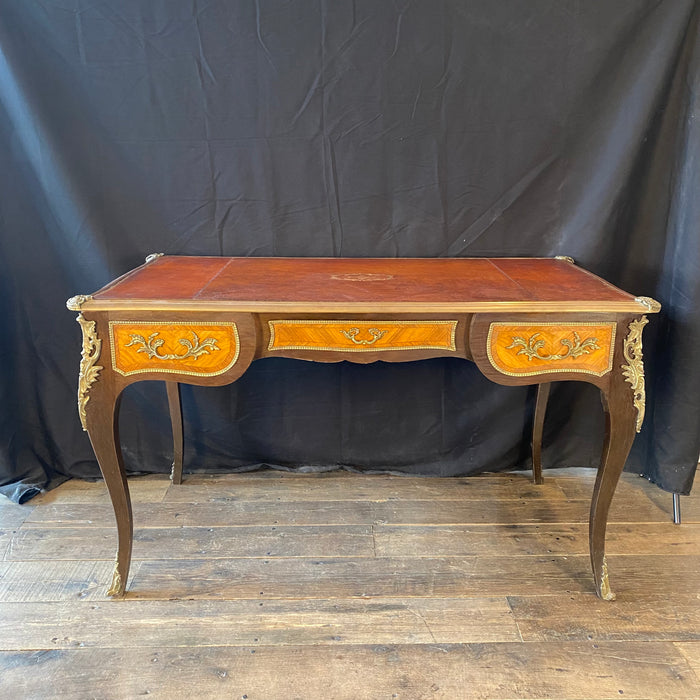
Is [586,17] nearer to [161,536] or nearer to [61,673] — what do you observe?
[161,536]

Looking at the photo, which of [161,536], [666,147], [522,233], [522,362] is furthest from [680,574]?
[161,536]

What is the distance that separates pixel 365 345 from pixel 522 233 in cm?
82

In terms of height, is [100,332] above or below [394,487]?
above

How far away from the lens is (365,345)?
1.51 meters

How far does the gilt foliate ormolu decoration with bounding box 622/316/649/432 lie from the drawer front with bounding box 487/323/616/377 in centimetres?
4

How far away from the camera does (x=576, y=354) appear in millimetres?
1478

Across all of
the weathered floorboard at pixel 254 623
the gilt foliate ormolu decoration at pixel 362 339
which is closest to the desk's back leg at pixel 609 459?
the weathered floorboard at pixel 254 623

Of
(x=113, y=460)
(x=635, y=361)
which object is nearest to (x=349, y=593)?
(x=113, y=460)

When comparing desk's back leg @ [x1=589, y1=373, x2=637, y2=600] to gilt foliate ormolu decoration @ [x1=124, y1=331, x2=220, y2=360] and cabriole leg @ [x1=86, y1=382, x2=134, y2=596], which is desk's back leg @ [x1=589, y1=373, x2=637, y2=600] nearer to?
gilt foliate ormolu decoration @ [x1=124, y1=331, x2=220, y2=360]

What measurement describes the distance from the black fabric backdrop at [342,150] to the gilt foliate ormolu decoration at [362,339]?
0.57 m

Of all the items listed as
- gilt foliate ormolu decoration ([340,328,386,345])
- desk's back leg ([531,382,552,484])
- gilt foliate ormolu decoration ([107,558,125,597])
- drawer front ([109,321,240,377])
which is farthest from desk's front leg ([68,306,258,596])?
desk's back leg ([531,382,552,484])

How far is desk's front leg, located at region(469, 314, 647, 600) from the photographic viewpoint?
1.45 m

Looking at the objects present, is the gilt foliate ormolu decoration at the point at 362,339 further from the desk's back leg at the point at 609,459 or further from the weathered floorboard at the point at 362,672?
the weathered floorboard at the point at 362,672

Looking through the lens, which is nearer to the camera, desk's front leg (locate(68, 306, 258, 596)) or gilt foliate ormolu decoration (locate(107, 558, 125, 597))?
desk's front leg (locate(68, 306, 258, 596))
